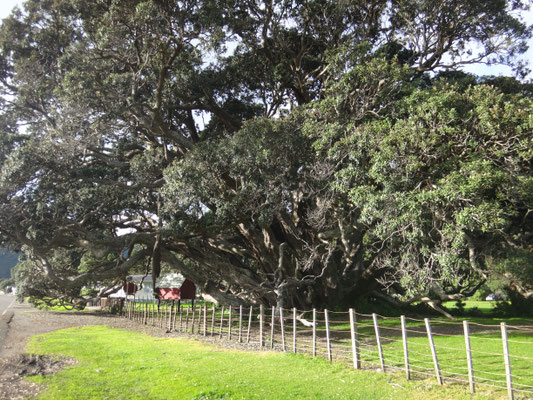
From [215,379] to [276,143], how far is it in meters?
8.57

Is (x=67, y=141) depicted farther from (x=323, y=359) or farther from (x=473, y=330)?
(x=473, y=330)

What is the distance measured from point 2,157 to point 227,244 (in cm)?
1121

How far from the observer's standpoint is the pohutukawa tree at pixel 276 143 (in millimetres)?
11477

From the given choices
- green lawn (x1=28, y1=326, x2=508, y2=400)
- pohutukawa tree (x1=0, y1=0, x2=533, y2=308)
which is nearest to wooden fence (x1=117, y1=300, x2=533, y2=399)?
green lawn (x1=28, y1=326, x2=508, y2=400)

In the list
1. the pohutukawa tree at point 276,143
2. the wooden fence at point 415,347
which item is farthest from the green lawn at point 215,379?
the pohutukawa tree at point 276,143

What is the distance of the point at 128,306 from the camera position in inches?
1028

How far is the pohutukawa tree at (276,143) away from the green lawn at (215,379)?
14.6 feet

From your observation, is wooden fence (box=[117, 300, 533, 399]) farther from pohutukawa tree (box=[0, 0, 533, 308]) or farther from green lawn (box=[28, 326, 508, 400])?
pohutukawa tree (box=[0, 0, 533, 308])

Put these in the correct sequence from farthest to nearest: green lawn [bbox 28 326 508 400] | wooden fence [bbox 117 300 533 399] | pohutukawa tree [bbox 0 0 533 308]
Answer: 1. pohutukawa tree [bbox 0 0 533 308]
2. wooden fence [bbox 117 300 533 399]
3. green lawn [bbox 28 326 508 400]

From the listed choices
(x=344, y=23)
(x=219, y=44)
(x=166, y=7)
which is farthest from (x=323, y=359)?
(x=344, y=23)

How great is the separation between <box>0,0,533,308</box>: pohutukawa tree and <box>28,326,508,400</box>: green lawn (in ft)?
14.6

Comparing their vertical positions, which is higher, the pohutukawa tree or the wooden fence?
the pohutukawa tree

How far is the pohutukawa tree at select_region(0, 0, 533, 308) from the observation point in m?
11.5

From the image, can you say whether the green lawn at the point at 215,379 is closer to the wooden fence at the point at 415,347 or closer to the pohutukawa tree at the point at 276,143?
the wooden fence at the point at 415,347
